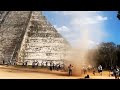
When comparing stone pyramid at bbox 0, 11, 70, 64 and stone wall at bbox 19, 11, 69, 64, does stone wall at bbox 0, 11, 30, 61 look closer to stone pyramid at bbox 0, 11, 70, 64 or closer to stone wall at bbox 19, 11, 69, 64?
stone pyramid at bbox 0, 11, 70, 64

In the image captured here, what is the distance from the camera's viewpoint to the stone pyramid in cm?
4947

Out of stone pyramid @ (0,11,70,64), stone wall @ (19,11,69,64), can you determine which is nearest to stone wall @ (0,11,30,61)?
stone pyramid @ (0,11,70,64)

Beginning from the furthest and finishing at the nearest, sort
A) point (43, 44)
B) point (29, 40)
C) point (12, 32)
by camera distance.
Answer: point (12, 32), point (29, 40), point (43, 44)

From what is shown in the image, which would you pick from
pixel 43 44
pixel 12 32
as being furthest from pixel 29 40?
pixel 12 32

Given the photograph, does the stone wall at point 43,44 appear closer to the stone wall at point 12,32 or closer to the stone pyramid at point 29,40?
the stone pyramid at point 29,40

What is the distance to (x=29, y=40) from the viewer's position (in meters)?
51.8

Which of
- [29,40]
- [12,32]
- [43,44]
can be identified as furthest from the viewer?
[12,32]

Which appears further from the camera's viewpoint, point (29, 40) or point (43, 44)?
point (29, 40)

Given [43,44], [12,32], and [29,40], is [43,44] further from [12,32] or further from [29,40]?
[12,32]

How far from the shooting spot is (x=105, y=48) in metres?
42.5
